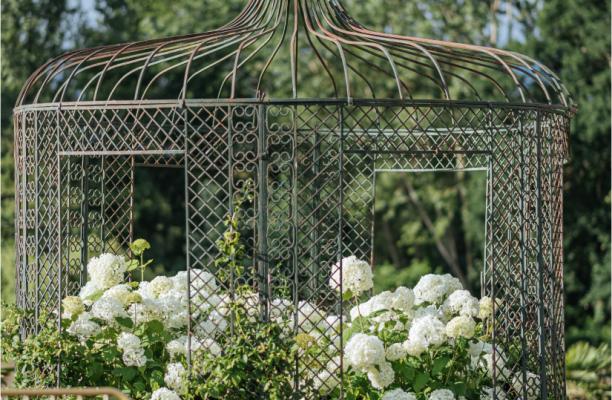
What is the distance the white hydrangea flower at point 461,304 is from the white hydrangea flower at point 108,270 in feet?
7.29

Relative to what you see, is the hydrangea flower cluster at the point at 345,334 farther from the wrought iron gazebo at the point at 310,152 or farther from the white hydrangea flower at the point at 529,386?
the wrought iron gazebo at the point at 310,152

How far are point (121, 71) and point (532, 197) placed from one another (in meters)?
11.9

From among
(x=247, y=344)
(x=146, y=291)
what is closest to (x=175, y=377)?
(x=247, y=344)

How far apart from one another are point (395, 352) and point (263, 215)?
1224 millimetres

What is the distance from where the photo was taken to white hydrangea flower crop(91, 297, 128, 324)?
20.9ft

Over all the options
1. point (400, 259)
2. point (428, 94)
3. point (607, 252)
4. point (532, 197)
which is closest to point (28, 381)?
point (532, 197)

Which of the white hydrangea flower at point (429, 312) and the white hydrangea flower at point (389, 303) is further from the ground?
the white hydrangea flower at point (389, 303)

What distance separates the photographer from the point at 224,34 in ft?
21.2

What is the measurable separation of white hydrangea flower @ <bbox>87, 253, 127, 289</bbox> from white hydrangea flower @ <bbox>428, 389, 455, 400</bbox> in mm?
2295

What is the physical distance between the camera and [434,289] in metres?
7.07

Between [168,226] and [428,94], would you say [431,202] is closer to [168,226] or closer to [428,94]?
[428,94]

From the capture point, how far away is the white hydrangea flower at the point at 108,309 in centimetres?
638

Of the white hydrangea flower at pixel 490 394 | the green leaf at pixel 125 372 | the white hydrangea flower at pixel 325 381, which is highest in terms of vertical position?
the white hydrangea flower at pixel 325 381

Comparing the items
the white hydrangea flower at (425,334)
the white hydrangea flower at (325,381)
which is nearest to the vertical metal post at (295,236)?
the white hydrangea flower at (325,381)
